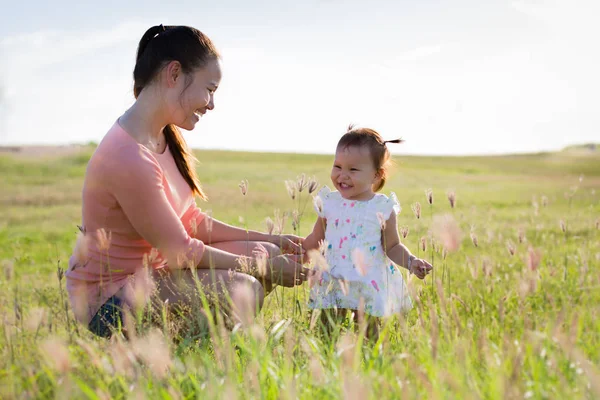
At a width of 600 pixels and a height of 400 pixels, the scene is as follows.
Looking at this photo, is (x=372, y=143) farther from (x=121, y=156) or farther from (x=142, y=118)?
(x=121, y=156)

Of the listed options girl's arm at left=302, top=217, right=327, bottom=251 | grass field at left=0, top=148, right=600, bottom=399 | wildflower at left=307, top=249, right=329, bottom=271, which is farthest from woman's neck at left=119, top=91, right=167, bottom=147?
wildflower at left=307, top=249, right=329, bottom=271

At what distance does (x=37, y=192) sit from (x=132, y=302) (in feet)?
61.4

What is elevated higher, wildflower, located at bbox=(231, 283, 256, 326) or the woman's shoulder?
the woman's shoulder

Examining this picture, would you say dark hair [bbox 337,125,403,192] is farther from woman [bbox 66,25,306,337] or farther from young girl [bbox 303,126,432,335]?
woman [bbox 66,25,306,337]

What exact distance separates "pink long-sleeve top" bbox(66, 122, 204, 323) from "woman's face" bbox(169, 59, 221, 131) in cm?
32

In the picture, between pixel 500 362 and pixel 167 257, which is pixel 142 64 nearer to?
pixel 167 257

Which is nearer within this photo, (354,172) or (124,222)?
(124,222)

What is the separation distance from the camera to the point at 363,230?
445 centimetres

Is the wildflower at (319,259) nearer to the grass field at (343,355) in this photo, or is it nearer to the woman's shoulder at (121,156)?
the grass field at (343,355)

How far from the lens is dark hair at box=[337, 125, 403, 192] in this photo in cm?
443

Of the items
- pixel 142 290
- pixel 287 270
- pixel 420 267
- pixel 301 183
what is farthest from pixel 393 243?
pixel 142 290

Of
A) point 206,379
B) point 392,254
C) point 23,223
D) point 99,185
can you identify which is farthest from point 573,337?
point 23,223

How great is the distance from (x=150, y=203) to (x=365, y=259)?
1.45m

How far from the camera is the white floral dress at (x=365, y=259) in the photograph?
166 inches
